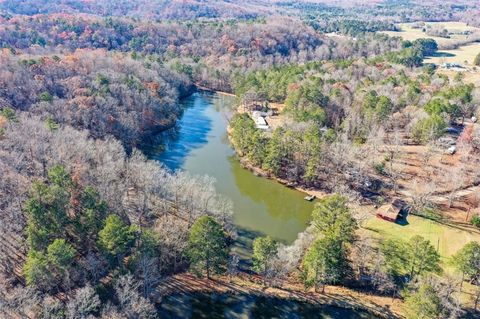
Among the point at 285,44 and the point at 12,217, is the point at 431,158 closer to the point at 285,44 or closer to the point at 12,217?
the point at 12,217

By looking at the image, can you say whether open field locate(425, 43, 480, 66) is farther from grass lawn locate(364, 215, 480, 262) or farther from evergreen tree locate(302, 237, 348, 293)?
evergreen tree locate(302, 237, 348, 293)

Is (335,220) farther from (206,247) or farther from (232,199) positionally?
(232,199)

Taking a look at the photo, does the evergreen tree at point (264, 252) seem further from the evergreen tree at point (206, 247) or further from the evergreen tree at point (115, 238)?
the evergreen tree at point (115, 238)

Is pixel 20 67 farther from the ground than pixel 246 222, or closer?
farther from the ground

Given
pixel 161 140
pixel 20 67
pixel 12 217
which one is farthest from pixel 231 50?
pixel 12 217

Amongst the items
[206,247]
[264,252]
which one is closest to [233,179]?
[264,252]

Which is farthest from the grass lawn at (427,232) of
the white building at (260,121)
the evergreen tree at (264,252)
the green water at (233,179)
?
the white building at (260,121)
